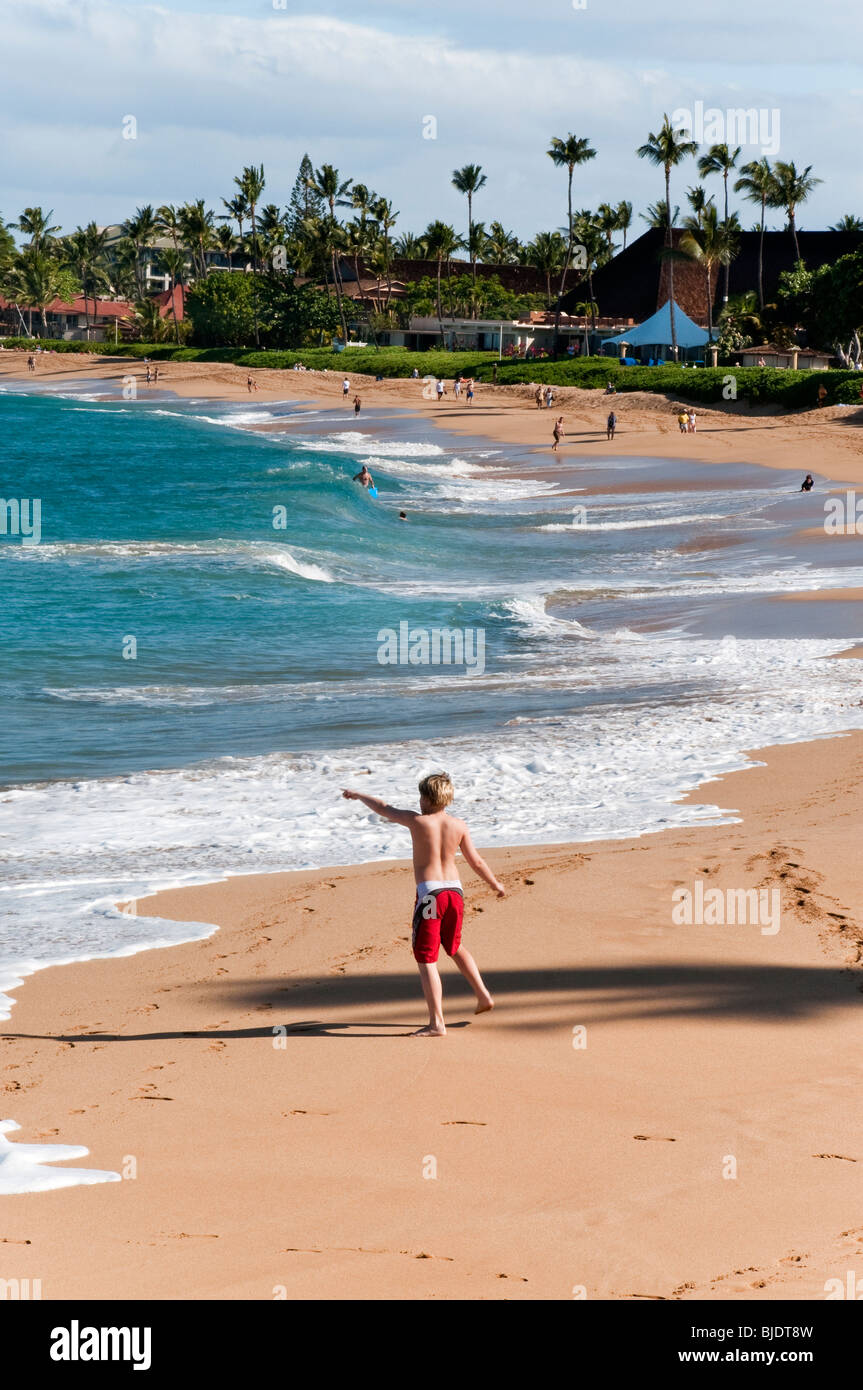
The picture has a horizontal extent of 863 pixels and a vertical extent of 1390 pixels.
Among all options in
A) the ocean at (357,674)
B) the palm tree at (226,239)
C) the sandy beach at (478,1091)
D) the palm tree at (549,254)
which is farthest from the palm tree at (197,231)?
the sandy beach at (478,1091)

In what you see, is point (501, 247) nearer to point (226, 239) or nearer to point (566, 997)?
point (226, 239)

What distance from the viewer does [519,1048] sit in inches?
243

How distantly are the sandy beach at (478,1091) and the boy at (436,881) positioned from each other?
0.28 metres

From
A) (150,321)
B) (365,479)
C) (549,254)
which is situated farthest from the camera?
(150,321)

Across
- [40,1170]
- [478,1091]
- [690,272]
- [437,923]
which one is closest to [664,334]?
[690,272]

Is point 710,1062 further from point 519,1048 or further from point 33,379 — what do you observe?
point 33,379

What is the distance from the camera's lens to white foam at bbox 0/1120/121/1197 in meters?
5.00

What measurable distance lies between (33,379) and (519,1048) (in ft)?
351

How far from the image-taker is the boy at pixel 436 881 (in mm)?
6449

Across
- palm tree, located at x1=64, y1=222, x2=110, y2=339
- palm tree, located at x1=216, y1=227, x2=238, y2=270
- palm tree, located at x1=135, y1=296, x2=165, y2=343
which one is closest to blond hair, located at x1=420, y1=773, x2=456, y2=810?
palm tree, located at x1=135, y1=296, x2=165, y2=343

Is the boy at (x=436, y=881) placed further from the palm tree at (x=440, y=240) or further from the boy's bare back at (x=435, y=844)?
the palm tree at (x=440, y=240)

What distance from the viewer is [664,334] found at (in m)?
72.2

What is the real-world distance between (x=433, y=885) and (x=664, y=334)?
7006cm

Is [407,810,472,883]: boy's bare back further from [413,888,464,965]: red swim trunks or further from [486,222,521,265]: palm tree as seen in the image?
[486,222,521,265]: palm tree
